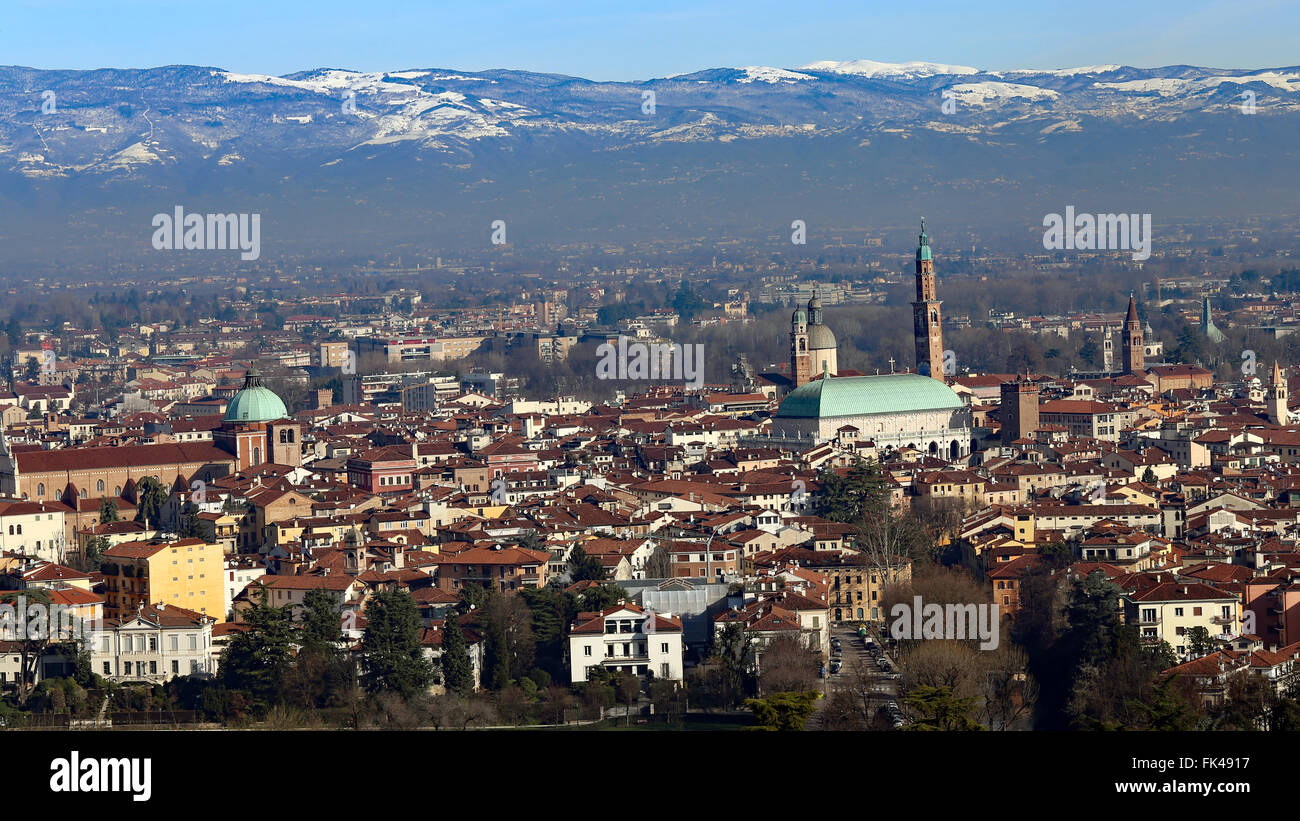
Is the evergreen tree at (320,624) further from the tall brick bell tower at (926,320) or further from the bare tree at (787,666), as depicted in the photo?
the tall brick bell tower at (926,320)

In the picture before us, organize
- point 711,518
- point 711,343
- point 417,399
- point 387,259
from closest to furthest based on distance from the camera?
point 711,518
point 417,399
point 711,343
point 387,259

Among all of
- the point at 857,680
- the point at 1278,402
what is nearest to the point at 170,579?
the point at 857,680

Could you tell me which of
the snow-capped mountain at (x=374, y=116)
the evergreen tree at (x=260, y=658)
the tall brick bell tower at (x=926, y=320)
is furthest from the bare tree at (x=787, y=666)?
the snow-capped mountain at (x=374, y=116)

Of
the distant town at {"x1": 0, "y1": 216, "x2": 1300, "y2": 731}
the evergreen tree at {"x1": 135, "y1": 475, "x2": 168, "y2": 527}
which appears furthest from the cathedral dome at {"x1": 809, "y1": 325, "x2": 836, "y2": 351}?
the evergreen tree at {"x1": 135, "y1": 475, "x2": 168, "y2": 527}

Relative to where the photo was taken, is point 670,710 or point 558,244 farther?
point 558,244

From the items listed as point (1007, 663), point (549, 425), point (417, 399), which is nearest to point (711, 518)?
point (1007, 663)

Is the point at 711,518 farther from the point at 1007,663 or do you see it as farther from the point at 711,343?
the point at 711,343
